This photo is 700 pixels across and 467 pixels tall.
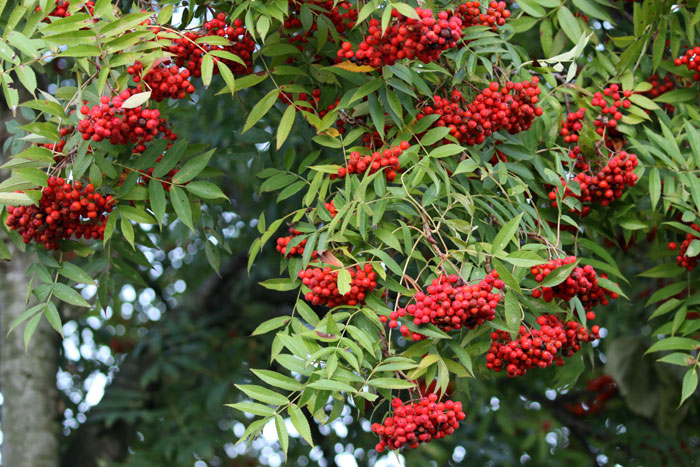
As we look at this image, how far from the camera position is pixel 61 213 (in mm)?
2635

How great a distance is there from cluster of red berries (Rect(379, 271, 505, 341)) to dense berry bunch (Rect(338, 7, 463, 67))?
28.1 inches

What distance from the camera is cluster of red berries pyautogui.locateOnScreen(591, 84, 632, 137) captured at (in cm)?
313

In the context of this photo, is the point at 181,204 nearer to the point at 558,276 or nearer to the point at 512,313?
the point at 512,313

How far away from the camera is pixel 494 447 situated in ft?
20.3

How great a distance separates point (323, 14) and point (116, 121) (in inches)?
37.5

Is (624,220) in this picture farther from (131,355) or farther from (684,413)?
(131,355)

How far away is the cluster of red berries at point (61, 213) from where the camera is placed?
2.60 metres

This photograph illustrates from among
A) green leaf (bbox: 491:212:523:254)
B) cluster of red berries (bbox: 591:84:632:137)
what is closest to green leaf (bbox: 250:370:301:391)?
green leaf (bbox: 491:212:523:254)

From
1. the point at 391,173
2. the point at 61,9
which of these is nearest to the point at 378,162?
the point at 391,173

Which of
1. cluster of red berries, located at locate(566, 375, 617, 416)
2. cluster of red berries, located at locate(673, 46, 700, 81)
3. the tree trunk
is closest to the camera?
cluster of red berries, located at locate(673, 46, 700, 81)

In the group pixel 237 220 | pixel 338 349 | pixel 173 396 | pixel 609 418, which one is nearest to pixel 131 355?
pixel 173 396

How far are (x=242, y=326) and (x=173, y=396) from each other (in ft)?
2.83

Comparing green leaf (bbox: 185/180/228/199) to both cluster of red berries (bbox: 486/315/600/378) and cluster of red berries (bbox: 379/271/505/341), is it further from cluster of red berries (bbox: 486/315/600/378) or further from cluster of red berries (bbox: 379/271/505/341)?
cluster of red berries (bbox: 486/315/600/378)

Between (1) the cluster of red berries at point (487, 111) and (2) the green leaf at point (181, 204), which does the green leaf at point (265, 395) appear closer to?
(2) the green leaf at point (181, 204)
